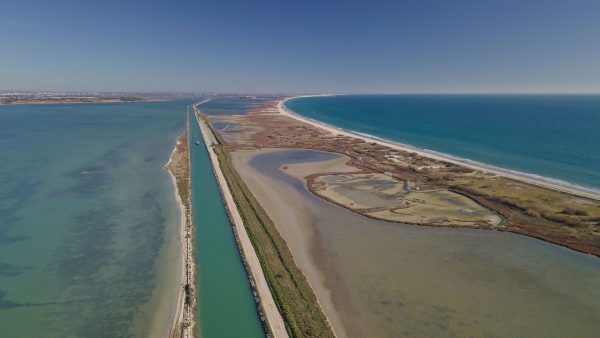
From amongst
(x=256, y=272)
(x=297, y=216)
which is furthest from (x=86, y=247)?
(x=297, y=216)

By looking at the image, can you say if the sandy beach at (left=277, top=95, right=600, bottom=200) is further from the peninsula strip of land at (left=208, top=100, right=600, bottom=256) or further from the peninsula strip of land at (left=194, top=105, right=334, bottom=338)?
the peninsula strip of land at (left=194, top=105, right=334, bottom=338)

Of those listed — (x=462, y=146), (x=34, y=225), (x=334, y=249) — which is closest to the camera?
(x=334, y=249)

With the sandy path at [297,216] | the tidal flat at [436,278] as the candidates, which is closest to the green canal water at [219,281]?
the sandy path at [297,216]

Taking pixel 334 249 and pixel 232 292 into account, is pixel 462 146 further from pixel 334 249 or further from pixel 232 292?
pixel 232 292

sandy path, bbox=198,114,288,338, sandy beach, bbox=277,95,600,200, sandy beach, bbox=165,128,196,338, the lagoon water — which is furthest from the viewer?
sandy beach, bbox=277,95,600,200

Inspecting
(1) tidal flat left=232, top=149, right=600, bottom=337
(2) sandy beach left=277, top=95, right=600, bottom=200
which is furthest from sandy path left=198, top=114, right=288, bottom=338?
(2) sandy beach left=277, top=95, right=600, bottom=200

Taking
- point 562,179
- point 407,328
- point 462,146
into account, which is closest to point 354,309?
point 407,328

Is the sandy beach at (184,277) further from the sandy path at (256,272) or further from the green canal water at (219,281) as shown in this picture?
the sandy path at (256,272)

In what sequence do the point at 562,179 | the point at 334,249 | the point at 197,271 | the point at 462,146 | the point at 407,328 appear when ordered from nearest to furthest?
the point at 407,328, the point at 197,271, the point at 334,249, the point at 562,179, the point at 462,146
